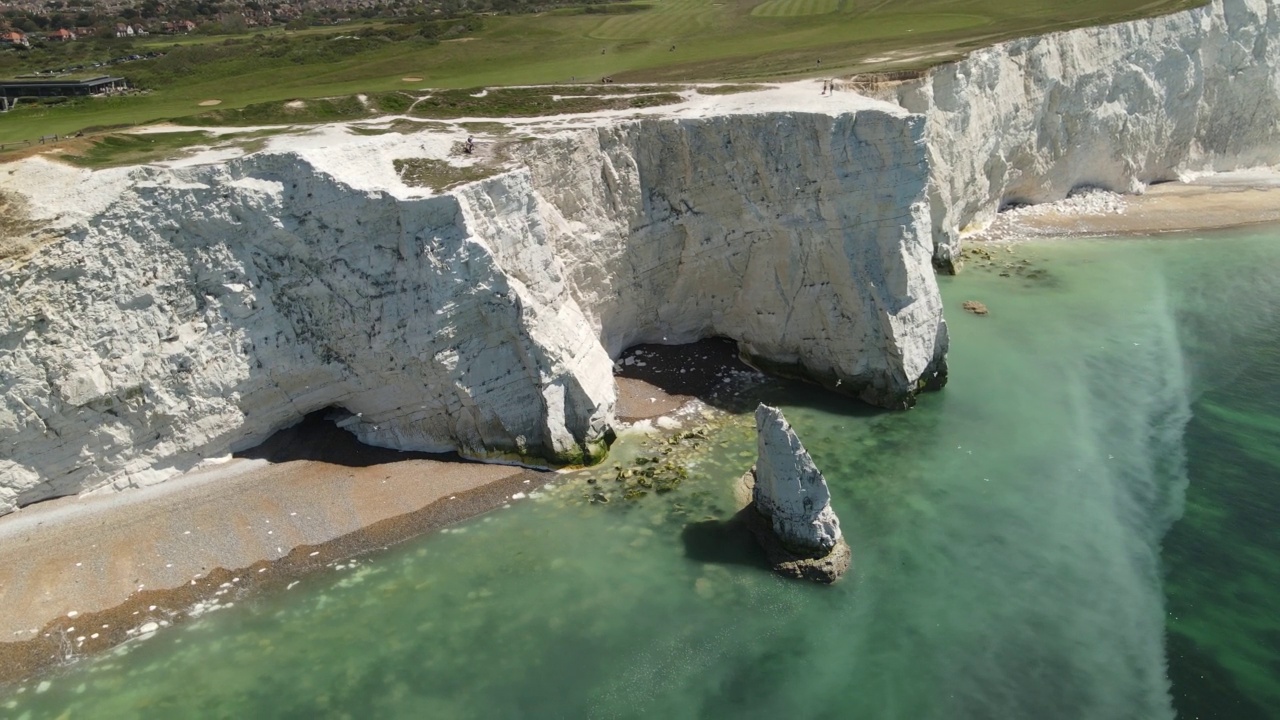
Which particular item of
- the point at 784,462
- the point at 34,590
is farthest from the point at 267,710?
the point at 784,462

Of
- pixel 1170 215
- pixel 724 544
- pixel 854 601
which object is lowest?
pixel 854 601

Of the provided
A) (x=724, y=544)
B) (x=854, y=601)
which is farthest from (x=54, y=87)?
(x=854, y=601)

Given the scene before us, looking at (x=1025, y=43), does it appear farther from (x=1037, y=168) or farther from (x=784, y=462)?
(x=784, y=462)

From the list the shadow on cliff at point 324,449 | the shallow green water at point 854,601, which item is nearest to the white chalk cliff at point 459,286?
the shadow on cliff at point 324,449

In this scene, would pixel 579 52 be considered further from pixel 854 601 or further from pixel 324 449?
pixel 854 601

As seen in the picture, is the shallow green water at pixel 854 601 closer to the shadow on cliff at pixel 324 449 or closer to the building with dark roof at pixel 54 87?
the shadow on cliff at pixel 324 449

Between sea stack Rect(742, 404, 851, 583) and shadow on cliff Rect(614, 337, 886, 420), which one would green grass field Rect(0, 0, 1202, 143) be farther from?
sea stack Rect(742, 404, 851, 583)
